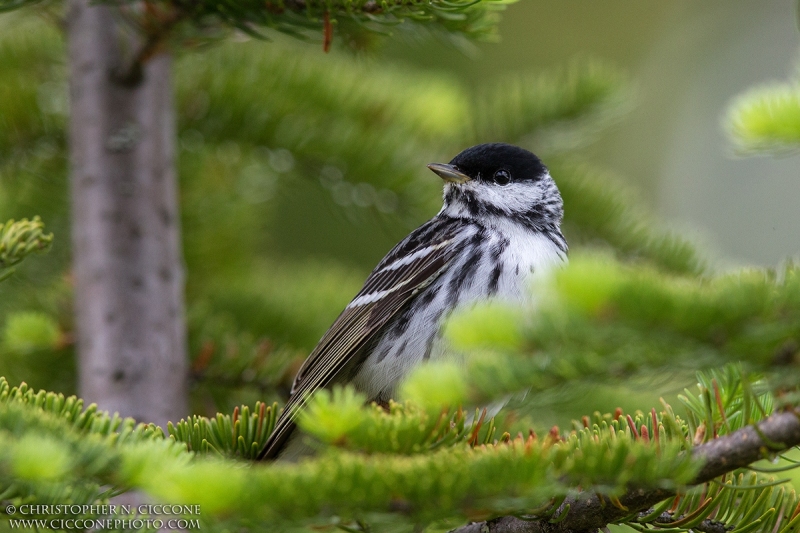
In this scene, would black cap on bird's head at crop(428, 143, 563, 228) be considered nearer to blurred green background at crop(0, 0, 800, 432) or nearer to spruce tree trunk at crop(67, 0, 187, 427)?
blurred green background at crop(0, 0, 800, 432)

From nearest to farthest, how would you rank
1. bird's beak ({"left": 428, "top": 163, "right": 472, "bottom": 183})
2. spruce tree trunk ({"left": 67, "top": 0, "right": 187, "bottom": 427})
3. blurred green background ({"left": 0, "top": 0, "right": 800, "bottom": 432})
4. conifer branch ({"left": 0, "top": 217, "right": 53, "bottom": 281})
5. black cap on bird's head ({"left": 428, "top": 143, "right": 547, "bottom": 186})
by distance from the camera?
conifer branch ({"left": 0, "top": 217, "right": 53, "bottom": 281}), spruce tree trunk ({"left": 67, "top": 0, "right": 187, "bottom": 427}), blurred green background ({"left": 0, "top": 0, "right": 800, "bottom": 432}), bird's beak ({"left": 428, "top": 163, "right": 472, "bottom": 183}), black cap on bird's head ({"left": 428, "top": 143, "right": 547, "bottom": 186})

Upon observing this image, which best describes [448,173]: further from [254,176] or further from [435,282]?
[254,176]

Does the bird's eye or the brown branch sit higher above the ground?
the bird's eye

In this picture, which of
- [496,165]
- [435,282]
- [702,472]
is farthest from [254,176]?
[702,472]

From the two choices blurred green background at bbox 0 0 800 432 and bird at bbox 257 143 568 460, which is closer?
bird at bbox 257 143 568 460

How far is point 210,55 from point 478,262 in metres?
1.36

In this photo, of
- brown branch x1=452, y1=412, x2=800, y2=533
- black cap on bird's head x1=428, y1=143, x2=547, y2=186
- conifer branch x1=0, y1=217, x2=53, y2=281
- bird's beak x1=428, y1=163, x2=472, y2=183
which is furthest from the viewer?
black cap on bird's head x1=428, y1=143, x2=547, y2=186

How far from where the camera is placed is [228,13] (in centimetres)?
206

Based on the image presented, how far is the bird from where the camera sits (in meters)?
2.59

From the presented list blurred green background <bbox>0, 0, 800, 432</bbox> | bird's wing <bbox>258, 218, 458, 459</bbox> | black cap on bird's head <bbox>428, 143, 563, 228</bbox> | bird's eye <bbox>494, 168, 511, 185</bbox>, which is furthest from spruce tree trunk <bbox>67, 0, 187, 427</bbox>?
bird's eye <bbox>494, 168, 511, 185</bbox>

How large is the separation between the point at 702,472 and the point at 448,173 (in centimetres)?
196

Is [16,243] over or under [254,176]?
over

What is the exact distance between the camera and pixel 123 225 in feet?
8.52

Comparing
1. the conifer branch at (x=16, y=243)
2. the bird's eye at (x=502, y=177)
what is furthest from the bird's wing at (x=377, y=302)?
the conifer branch at (x=16, y=243)
